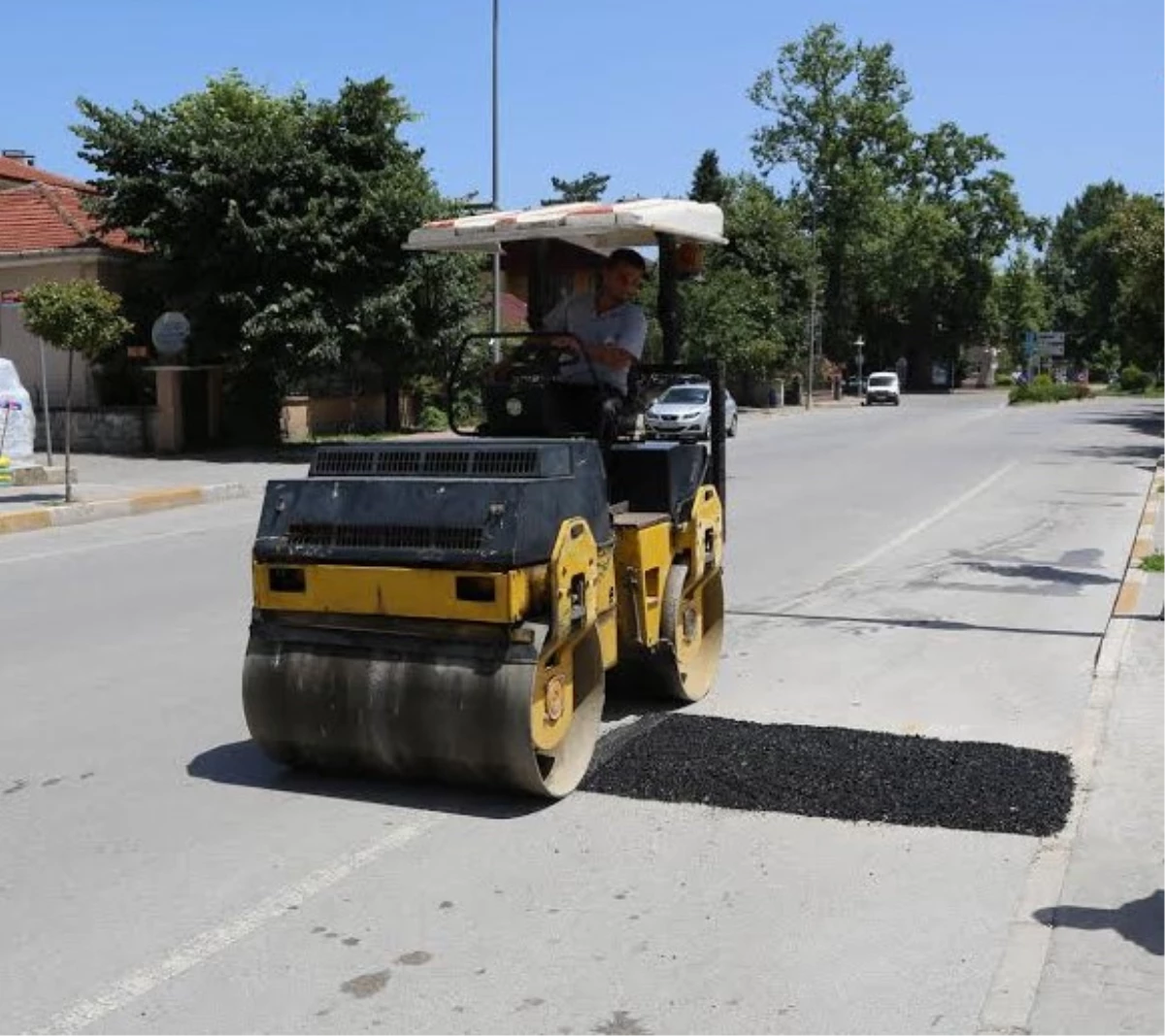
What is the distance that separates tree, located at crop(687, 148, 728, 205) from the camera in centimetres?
6712

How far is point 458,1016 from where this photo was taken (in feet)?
11.7

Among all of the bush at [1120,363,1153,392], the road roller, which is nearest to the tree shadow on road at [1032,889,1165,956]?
the road roller

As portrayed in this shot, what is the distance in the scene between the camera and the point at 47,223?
29.2 meters

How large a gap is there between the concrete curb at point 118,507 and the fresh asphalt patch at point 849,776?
11725mm

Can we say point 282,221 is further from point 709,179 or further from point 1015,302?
point 1015,302

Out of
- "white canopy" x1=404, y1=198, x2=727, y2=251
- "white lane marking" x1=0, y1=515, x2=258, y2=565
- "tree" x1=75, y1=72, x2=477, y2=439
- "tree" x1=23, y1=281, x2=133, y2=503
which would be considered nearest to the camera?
"white canopy" x1=404, y1=198, x2=727, y2=251

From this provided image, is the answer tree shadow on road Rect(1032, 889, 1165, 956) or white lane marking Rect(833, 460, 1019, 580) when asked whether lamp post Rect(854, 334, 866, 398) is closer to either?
white lane marking Rect(833, 460, 1019, 580)

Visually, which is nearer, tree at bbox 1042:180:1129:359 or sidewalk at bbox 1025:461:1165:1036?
sidewalk at bbox 1025:461:1165:1036

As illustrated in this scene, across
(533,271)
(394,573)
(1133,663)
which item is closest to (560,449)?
(394,573)

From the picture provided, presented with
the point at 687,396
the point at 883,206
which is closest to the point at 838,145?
the point at 883,206

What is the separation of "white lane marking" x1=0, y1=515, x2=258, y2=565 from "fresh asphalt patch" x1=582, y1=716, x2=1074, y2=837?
8.93 metres

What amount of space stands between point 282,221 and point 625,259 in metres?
20.0

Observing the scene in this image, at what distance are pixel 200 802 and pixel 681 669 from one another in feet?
8.07

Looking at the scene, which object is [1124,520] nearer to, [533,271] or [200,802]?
[533,271]
